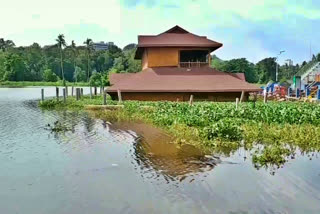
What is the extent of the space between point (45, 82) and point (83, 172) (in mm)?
94812

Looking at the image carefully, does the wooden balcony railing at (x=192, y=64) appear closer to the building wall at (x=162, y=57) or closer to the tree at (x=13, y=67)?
the building wall at (x=162, y=57)

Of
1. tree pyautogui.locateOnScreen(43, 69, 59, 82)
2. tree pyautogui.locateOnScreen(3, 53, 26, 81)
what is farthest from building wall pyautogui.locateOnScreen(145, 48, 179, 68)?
tree pyautogui.locateOnScreen(3, 53, 26, 81)

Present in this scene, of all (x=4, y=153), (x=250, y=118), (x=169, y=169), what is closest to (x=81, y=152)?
(x=4, y=153)

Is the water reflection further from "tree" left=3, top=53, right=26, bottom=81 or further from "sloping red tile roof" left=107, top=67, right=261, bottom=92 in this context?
"tree" left=3, top=53, right=26, bottom=81

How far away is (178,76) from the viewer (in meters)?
35.0

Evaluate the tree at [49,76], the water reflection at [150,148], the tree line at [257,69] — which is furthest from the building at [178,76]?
the tree at [49,76]

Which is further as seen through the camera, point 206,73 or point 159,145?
point 206,73

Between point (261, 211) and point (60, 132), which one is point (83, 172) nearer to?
point (261, 211)

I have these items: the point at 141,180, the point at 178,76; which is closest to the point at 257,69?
the point at 178,76

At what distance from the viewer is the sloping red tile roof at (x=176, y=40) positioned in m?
35.8

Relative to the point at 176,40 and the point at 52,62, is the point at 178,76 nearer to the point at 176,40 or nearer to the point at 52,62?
the point at 176,40

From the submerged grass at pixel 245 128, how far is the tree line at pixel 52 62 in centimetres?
7037

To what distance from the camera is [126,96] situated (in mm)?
33875

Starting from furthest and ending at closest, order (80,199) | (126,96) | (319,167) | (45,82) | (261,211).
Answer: (45,82) < (126,96) < (319,167) < (80,199) < (261,211)
